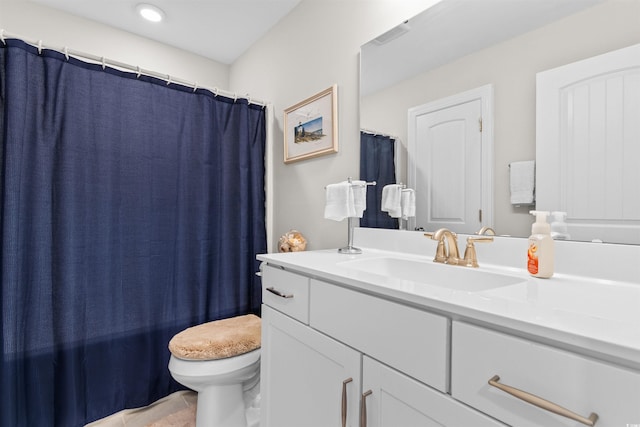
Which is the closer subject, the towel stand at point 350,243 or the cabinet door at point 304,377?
the cabinet door at point 304,377

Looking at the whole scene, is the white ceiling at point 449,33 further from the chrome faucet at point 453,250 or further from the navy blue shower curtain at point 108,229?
the navy blue shower curtain at point 108,229

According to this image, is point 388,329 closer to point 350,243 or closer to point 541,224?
point 541,224

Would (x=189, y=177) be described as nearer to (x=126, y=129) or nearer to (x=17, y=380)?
(x=126, y=129)

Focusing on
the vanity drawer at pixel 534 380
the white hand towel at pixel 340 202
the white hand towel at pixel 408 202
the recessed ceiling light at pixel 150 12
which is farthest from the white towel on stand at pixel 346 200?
the recessed ceiling light at pixel 150 12

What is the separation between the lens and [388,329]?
0.74 meters

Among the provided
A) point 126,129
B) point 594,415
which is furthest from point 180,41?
point 594,415

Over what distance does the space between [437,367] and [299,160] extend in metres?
1.46

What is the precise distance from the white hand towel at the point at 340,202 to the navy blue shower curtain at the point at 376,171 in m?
0.14

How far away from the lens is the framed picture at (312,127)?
64.3 inches

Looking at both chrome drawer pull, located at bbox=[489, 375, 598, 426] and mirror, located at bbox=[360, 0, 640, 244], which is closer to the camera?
chrome drawer pull, located at bbox=[489, 375, 598, 426]

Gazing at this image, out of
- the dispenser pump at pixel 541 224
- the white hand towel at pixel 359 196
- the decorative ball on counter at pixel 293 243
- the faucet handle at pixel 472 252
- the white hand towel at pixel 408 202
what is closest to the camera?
the dispenser pump at pixel 541 224

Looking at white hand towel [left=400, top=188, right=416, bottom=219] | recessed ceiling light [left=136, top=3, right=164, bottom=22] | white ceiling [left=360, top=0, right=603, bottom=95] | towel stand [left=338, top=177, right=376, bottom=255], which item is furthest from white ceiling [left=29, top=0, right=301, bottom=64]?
white hand towel [left=400, top=188, right=416, bottom=219]

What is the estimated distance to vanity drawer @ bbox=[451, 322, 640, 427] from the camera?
43 cm

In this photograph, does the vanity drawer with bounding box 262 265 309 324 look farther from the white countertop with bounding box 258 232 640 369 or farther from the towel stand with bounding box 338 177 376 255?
the towel stand with bounding box 338 177 376 255
